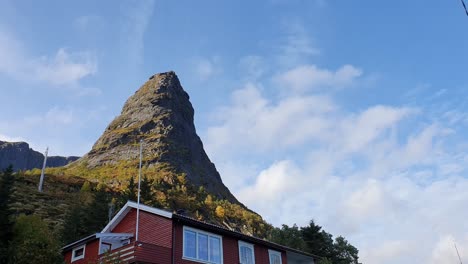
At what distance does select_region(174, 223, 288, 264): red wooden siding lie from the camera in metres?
27.9

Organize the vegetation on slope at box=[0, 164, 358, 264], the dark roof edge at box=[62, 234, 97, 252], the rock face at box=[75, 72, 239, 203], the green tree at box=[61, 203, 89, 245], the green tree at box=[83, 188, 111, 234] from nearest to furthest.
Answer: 1. the dark roof edge at box=[62, 234, 97, 252]
2. the green tree at box=[61, 203, 89, 245]
3. the green tree at box=[83, 188, 111, 234]
4. the vegetation on slope at box=[0, 164, 358, 264]
5. the rock face at box=[75, 72, 239, 203]

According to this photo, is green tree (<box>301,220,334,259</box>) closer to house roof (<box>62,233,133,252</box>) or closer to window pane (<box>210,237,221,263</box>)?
window pane (<box>210,237,221,263</box>)

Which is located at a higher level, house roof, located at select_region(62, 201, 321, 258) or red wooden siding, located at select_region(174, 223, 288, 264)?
house roof, located at select_region(62, 201, 321, 258)

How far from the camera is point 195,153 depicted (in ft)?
499

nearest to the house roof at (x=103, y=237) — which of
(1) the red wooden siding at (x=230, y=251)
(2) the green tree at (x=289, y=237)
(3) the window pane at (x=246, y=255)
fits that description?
(1) the red wooden siding at (x=230, y=251)

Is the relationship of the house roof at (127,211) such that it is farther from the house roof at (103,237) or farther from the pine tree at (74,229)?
the pine tree at (74,229)

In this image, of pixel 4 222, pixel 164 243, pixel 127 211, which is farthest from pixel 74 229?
pixel 164 243

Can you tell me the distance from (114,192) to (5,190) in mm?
49704

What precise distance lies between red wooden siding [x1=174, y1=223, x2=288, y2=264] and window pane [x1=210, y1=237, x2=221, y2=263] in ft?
1.83

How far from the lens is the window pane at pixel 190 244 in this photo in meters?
28.6

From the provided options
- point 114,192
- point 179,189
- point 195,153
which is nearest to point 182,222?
point 114,192

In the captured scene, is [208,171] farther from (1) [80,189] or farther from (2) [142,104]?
(1) [80,189]

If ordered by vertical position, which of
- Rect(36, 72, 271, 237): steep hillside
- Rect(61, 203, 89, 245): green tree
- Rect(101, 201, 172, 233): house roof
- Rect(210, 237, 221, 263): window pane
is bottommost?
Rect(210, 237, 221, 263): window pane

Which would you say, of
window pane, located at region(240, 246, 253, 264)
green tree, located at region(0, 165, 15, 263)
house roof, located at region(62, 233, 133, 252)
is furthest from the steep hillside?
house roof, located at region(62, 233, 133, 252)
